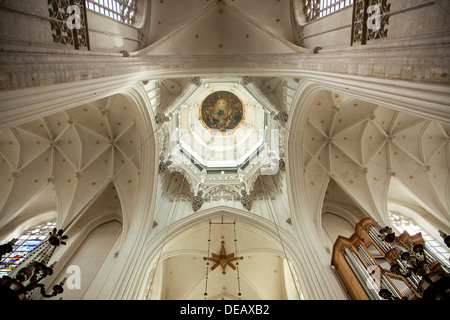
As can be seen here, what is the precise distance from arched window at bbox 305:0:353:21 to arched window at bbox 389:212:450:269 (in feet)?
32.1

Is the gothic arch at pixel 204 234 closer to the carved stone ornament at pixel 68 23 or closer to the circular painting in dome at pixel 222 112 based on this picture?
the carved stone ornament at pixel 68 23

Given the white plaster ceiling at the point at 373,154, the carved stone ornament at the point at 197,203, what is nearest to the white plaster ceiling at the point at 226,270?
the carved stone ornament at the point at 197,203

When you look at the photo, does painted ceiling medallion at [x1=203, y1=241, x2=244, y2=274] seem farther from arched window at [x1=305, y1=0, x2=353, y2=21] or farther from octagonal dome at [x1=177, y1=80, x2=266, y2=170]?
arched window at [x1=305, y1=0, x2=353, y2=21]

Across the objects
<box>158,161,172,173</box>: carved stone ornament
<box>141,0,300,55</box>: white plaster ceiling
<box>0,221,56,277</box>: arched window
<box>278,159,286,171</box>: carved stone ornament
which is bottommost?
<box>0,221,56,277</box>: arched window

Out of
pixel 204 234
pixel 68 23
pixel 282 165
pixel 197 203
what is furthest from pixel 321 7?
pixel 204 234

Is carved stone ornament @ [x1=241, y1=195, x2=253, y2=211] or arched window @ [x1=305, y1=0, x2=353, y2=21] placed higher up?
arched window @ [x1=305, y1=0, x2=353, y2=21]

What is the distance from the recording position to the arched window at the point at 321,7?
320 inches

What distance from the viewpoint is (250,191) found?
14.1m

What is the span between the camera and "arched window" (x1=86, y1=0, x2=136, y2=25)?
779 centimetres

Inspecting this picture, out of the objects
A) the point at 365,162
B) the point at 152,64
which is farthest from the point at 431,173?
the point at 152,64

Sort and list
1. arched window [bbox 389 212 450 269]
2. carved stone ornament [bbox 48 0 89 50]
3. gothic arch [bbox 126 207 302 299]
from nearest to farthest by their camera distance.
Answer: carved stone ornament [bbox 48 0 89 50] < arched window [bbox 389 212 450 269] < gothic arch [bbox 126 207 302 299]

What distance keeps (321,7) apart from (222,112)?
11.3m

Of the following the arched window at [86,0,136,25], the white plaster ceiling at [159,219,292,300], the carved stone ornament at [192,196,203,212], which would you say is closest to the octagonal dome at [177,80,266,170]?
the carved stone ornament at [192,196,203,212]

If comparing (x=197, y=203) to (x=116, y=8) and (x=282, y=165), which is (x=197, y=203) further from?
(x=116, y=8)
